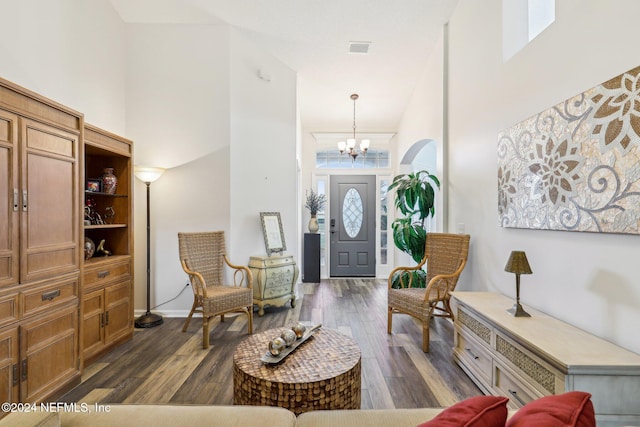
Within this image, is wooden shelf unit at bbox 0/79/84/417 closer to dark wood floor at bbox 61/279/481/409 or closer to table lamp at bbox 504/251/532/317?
dark wood floor at bbox 61/279/481/409

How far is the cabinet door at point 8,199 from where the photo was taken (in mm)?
1920

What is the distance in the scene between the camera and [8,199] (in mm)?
1964

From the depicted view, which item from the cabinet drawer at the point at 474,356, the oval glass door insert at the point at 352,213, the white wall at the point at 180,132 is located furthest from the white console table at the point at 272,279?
the oval glass door insert at the point at 352,213

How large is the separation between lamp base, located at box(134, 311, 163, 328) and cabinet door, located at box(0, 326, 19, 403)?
5.65 feet

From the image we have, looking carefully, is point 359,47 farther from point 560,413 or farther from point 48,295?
point 560,413

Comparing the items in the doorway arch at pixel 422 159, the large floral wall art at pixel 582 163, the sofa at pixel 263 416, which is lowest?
the sofa at pixel 263 416

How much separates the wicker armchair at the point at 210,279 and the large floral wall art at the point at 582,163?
2633 mm

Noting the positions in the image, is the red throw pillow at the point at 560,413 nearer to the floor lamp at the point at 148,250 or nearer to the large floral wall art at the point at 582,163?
the large floral wall art at the point at 582,163

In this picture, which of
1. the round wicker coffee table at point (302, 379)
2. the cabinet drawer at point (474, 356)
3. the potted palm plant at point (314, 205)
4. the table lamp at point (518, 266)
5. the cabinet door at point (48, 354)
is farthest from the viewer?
the potted palm plant at point (314, 205)

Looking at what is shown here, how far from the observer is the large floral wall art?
160 centimetres

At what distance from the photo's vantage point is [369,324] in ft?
12.4

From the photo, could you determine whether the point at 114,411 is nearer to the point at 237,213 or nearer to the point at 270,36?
the point at 237,213

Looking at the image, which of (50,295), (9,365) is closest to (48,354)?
(9,365)

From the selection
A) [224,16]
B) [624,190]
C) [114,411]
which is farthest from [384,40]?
[114,411]
